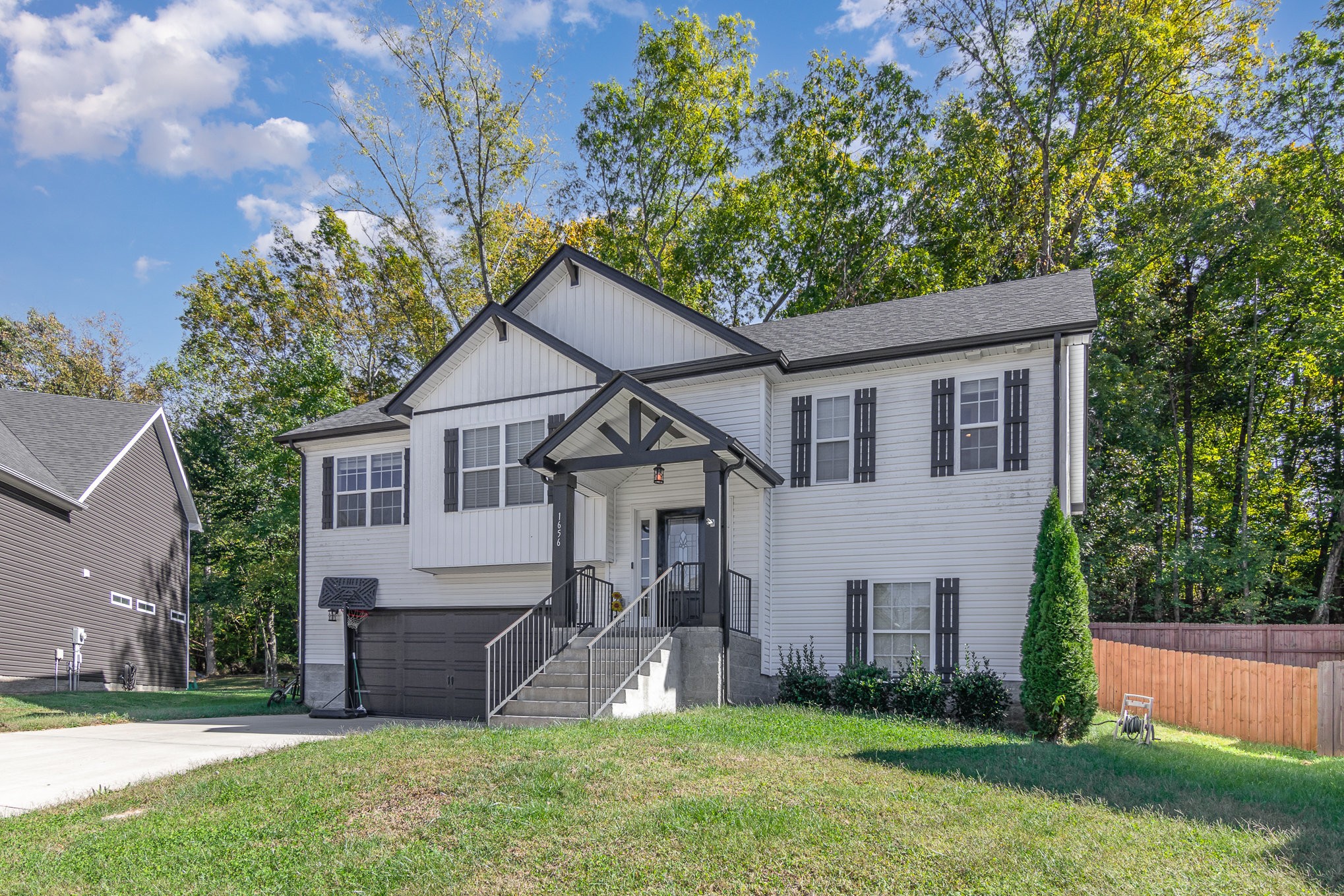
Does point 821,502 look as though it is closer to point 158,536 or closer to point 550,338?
point 550,338

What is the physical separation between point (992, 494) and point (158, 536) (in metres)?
20.4

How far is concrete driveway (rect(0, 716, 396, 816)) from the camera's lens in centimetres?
828

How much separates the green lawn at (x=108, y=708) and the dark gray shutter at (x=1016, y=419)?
12611mm

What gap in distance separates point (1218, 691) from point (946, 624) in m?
5.00

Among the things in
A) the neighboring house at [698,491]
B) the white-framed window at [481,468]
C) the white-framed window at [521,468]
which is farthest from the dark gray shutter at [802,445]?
the white-framed window at [481,468]

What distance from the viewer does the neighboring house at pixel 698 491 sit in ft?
38.5

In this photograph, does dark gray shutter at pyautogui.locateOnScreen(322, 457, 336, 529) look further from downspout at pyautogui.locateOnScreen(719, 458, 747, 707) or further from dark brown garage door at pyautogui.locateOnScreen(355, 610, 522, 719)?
downspout at pyautogui.locateOnScreen(719, 458, 747, 707)

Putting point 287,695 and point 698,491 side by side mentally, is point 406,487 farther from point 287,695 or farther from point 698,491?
point 698,491

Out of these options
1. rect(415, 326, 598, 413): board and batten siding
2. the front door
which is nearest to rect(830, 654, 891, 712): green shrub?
the front door

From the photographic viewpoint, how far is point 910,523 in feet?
40.6

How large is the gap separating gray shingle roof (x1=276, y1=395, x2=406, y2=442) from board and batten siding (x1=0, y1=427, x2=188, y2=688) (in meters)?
5.71

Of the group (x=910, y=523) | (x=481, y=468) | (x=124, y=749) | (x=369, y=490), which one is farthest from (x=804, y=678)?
(x=369, y=490)

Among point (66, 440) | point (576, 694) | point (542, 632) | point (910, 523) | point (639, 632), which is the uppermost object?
point (66, 440)

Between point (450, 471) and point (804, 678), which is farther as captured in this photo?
point (450, 471)
